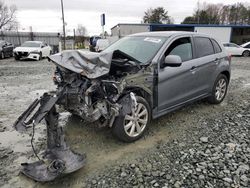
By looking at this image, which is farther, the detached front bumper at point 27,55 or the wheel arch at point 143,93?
the detached front bumper at point 27,55

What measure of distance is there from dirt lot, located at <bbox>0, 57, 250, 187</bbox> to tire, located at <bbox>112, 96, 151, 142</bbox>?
139 mm

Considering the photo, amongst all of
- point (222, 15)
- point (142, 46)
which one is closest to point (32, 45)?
point (142, 46)

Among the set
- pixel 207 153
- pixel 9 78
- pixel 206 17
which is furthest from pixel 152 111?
pixel 206 17

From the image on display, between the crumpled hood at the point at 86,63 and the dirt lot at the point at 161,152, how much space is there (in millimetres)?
885

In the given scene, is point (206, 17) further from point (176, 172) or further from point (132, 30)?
point (176, 172)

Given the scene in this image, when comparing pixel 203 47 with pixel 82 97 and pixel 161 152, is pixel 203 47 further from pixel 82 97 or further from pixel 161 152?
pixel 82 97

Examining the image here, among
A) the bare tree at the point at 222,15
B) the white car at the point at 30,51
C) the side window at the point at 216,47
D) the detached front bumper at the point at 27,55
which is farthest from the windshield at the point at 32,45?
the bare tree at the point at 222,15

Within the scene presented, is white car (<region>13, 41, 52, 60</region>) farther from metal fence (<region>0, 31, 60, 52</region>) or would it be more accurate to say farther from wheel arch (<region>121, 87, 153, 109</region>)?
wheel arch (<region>121, 87, 153, 109</region>)

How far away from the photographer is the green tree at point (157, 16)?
57125 millimetres

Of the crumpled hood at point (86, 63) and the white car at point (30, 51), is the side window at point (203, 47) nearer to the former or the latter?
the crumpled hood at point (86, 63)

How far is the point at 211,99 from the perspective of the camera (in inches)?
213

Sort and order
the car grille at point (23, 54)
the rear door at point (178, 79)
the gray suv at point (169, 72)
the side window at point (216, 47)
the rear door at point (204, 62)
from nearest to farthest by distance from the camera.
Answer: the gray suv at point (169, 72) → the rear door at point (178, 79) → the rear door at point (204, 62) → the side window at point (216, 47) → the car grille at point (23, 54)

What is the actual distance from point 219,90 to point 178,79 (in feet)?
6.10

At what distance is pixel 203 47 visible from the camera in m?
4.94
